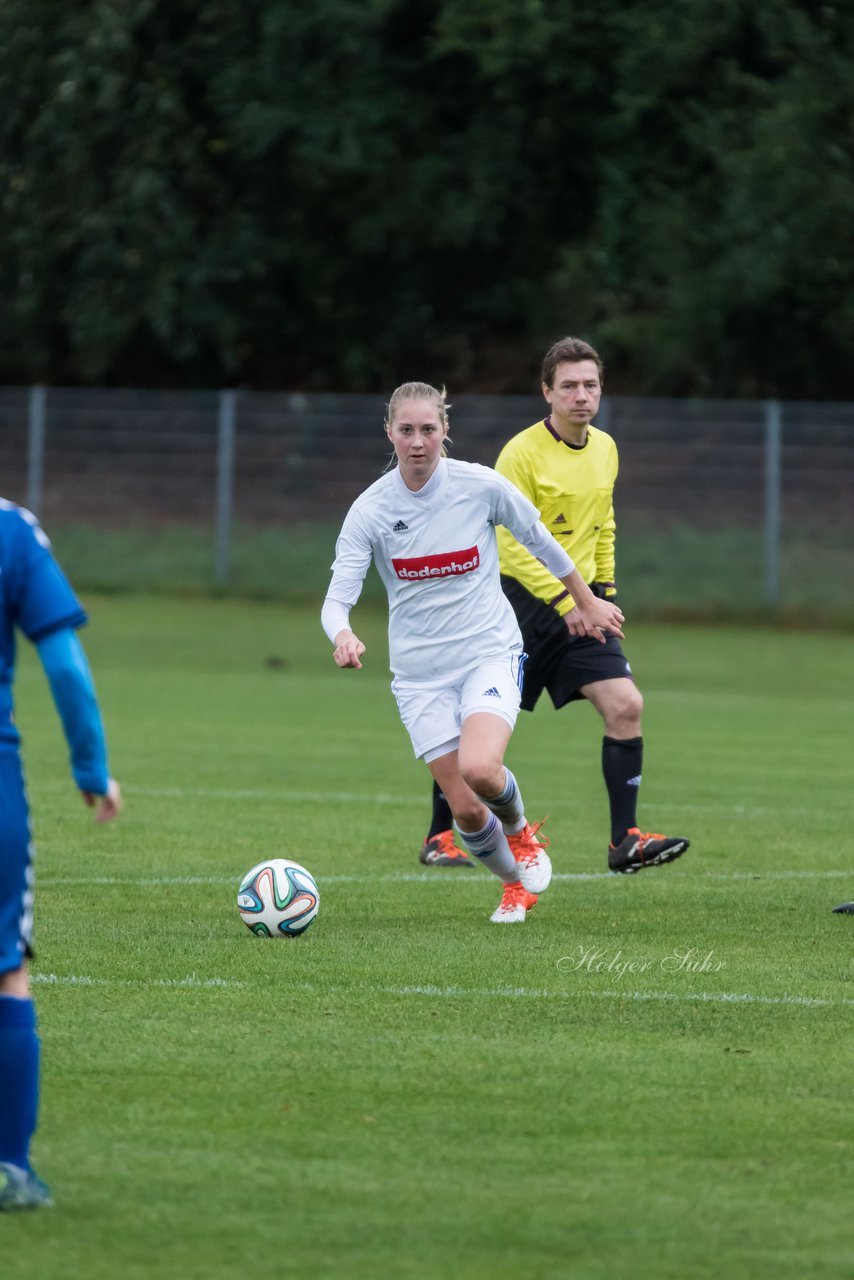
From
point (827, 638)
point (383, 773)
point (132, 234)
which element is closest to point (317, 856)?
point (383, 773)

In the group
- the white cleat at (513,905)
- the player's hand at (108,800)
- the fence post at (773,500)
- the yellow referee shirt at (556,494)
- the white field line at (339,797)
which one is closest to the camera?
the player's hand at (108,800)

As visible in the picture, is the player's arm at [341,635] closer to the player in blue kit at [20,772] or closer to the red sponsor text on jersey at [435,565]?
the red sponsor text on jersey at [435,565]

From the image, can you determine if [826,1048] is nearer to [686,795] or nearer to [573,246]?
[686,795]

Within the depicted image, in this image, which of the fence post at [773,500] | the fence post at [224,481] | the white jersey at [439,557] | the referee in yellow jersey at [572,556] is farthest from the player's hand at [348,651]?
the fence post at [224,481]

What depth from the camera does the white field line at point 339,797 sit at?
11.9 metres

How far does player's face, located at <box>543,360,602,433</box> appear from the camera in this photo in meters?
9.19

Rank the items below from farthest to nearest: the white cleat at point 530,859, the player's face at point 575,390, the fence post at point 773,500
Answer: the fence post at point 773,500, the player's face at point 575,390, the white cleat at point 530,859

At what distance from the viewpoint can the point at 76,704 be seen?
171 inches

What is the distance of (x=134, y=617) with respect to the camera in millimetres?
27016

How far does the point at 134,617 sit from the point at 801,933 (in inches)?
778

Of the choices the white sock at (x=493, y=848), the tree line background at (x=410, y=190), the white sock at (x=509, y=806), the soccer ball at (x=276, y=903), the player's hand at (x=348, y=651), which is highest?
the tree line background at (x=410, y=190)

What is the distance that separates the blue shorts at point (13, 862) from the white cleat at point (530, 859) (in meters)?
4.14

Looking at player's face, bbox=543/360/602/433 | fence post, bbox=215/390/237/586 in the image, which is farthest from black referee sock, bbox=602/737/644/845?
fence post, bbox=215/390/237/586

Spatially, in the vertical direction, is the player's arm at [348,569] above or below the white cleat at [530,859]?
above
